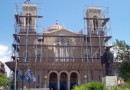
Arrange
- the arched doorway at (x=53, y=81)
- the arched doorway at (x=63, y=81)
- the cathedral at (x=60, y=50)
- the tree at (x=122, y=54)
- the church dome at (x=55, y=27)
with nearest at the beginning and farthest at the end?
the tree at (x=122, y=54), the cathedral at (x=60, y=50), the arched doorway at (x=53, y=81), the arched doorway at (x=63, y=81), the church dome at (x=55, y=27)

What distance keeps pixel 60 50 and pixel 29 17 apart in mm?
9332

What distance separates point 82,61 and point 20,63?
11839 mm

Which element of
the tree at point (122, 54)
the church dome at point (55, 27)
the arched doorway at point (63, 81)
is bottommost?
the arched doorway at point (63, 81)

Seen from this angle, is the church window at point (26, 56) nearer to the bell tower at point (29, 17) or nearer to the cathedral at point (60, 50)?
the cathedral at point (60, 50)

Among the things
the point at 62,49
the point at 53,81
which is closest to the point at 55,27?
the point at 62,49

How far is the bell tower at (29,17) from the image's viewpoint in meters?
62.2

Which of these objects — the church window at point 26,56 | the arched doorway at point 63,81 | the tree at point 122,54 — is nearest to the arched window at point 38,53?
the church window at point 26,56

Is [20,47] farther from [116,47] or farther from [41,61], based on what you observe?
[116,47]

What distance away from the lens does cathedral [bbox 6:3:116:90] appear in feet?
188

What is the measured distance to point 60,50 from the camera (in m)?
62.3

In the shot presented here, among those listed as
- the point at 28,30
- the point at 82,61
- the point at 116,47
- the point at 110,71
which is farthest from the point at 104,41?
the point at 110,71

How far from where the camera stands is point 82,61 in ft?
193

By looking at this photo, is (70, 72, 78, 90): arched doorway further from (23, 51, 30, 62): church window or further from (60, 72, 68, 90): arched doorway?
(23, 51, 30, 62): church window

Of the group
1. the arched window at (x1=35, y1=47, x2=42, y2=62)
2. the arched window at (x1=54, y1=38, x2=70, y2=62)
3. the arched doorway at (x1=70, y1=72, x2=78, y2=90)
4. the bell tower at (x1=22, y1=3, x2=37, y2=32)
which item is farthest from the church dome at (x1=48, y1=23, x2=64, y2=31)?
the arched doorway at (x1=70, y1=72, x2=78, y2=90)
